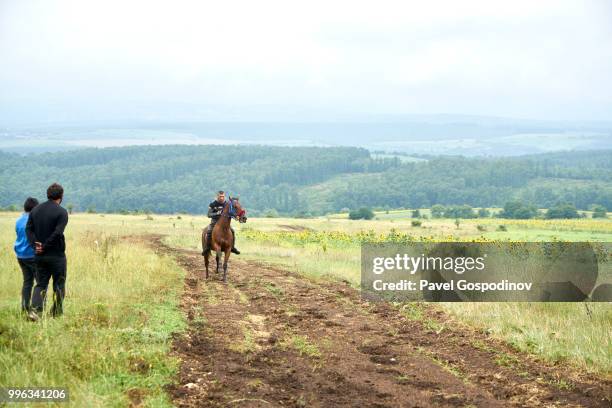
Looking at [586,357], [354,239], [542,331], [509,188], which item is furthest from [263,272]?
[509,188]

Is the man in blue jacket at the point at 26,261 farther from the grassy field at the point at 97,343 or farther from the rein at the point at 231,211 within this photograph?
the rein at the point at 231,211

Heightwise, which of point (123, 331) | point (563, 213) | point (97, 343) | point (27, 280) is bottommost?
point (563, 213)

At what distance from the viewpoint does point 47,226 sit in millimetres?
10641

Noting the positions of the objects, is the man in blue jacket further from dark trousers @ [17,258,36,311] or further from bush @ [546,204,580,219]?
bush @ [546,204,580,219]

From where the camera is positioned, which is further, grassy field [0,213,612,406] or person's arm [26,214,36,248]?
person's arm [26,214,36,248]

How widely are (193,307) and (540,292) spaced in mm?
7750

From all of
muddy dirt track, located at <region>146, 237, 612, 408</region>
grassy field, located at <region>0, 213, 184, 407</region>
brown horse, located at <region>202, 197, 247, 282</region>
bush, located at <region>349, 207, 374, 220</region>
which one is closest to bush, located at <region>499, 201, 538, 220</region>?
bush, located at <region>349, 207, 374, 220</region>

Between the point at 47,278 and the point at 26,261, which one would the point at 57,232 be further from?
the point at 26,261

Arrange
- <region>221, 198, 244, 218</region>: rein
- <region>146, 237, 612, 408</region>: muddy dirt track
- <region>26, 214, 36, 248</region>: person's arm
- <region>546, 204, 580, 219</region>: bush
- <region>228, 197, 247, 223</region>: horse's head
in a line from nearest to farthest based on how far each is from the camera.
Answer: <region>146, 237, 612, 408</region>: muddy dirt track
<region>26, 214, 36, 248</region>: person's arm
<region>228, 197, 247, 223</region>: horse's head
<region>221, 198, 244, 218</region>: rein
<region>546, 204, 580, 219</region>: bush

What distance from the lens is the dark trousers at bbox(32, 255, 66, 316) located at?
10.7 m

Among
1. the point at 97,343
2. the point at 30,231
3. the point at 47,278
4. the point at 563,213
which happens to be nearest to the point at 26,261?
the point at 47,278

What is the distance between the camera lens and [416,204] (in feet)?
572

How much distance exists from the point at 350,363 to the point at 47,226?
5451mm

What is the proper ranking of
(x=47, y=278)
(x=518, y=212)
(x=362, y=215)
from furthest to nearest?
(x=362, y=215), (x=518, y=212), (x=47, y=278)
